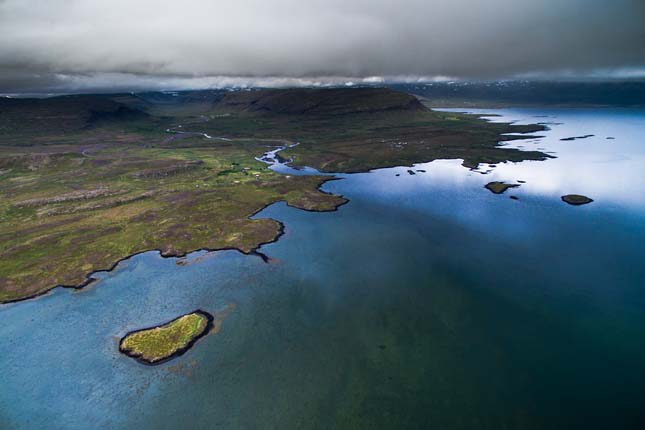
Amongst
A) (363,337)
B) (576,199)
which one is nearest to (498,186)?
(576,199)

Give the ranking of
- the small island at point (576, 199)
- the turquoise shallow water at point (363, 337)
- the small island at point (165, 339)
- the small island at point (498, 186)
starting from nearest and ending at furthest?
the turquoise shallow water at point (363, 337)
the small island at point (165, 339)
the small island at point (576, 199)
the small island at point (498, 186)

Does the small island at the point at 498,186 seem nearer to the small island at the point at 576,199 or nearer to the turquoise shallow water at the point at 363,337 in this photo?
the small island at the point at 576,199

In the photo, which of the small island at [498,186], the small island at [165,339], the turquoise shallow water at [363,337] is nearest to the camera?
the turquoise shallow water at [363,337]

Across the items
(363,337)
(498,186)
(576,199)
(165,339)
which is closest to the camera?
(363,337)

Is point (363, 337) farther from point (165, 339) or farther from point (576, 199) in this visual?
point (576, 199)

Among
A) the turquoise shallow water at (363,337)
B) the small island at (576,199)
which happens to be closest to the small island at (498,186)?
the small island at (576,199)

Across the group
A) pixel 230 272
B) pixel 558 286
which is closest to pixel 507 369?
pixel 558 286
